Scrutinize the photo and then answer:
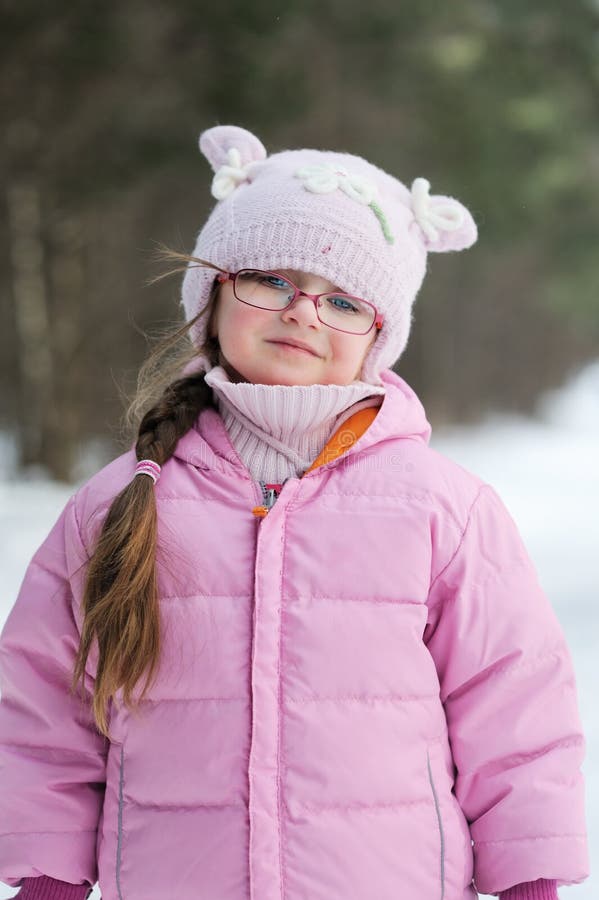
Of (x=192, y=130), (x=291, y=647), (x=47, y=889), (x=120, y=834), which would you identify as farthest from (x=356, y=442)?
(x=192, y=130)

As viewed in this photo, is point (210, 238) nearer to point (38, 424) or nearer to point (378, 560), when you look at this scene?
point (378, 560)

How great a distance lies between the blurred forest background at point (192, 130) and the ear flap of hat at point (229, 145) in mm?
2681

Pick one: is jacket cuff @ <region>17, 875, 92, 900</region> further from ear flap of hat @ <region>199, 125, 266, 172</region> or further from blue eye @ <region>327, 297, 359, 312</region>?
ear flap of hat @ <region>199, 125, 266, 172</region>

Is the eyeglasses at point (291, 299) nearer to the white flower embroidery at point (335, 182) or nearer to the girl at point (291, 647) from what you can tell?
the girl at point (291, 647)

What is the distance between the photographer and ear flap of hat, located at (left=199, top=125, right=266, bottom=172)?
1.75 meters

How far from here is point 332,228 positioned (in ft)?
5.03

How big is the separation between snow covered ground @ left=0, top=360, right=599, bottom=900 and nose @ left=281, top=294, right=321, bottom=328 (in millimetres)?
1503

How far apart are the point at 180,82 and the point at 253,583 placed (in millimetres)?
6285

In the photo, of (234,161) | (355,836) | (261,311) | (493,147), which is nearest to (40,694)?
(355,836)

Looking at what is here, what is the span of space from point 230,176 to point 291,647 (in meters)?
0.82

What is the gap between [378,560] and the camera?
4.71 ft

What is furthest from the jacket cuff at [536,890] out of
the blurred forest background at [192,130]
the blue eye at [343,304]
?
the blurred forest background at [192,130]

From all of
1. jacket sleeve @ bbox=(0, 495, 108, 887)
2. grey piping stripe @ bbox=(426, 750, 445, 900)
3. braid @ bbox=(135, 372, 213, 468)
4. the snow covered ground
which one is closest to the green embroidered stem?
braid @ bbox=(135, 372, 213, 468)

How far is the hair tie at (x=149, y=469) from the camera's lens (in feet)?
4.84
